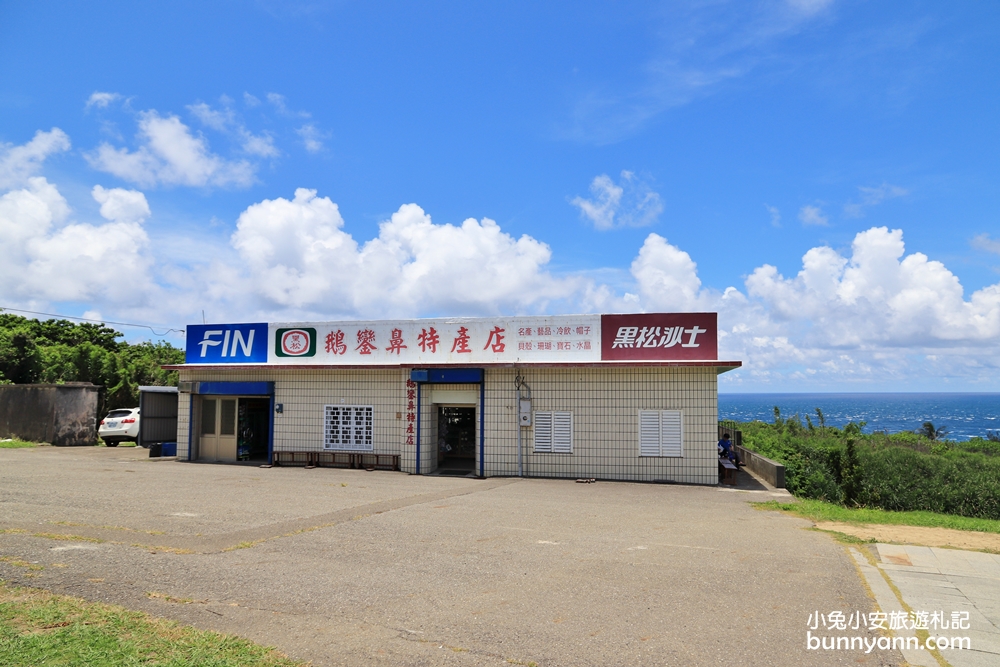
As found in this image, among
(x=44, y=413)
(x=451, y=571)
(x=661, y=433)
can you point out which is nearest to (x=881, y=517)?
(x=661, y=433)

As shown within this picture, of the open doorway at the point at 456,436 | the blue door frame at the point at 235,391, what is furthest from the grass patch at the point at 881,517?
the blue door frame at the point at 235,391

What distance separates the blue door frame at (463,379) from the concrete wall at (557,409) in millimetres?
116

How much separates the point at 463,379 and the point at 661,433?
205 inches

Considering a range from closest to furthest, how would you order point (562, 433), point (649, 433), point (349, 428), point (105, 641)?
point (105, 641)
point (649, 433)
point (562, 433)
point (349, 428)

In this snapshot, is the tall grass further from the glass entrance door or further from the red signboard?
the glass entrance door

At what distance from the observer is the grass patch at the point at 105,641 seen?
4.70 metres

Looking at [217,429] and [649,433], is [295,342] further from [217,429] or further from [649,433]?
[649,433]

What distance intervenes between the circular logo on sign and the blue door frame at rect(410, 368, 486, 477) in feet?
13.1

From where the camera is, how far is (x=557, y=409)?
54.0 feet

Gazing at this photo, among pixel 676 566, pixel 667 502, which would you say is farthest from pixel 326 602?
pixel 667 502

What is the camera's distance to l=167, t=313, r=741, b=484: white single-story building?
15.8 metres

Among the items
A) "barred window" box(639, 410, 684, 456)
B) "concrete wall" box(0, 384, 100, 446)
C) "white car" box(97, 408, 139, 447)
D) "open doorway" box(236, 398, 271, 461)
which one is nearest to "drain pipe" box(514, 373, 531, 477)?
"barred window" box(639, 410, 684, 456)

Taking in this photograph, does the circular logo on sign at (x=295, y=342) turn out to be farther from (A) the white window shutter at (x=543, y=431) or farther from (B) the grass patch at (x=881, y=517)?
(B) the grass patch at (x=881, y=517)

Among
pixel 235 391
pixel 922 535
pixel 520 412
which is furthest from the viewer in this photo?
pixel 235 391
